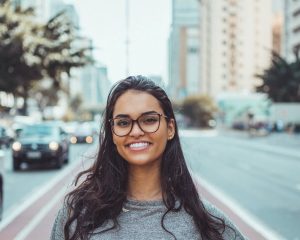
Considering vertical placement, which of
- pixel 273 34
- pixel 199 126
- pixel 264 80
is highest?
pixel 273 34

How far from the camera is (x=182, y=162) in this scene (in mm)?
2387

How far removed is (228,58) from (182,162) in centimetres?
12953

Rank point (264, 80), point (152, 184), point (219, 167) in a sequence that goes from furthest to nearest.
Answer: point (264, 80) < point (219, 167) < point (152, 184)

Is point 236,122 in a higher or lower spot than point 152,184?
lower

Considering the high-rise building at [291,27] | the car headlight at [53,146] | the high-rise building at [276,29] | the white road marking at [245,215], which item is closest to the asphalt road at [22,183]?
the car headlight at [53,146]

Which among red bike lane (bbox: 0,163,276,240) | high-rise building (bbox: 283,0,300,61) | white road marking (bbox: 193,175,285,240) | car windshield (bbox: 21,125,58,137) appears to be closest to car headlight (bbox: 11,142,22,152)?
car windshield (bbox: 21,125,58,137)

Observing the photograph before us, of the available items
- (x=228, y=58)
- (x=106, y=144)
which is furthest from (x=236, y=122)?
(x=106, y=144)

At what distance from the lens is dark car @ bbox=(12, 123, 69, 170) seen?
21062mm

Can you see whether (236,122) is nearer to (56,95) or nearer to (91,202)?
(56,95)

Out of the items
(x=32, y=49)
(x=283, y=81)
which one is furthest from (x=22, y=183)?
(x=283, y=81)

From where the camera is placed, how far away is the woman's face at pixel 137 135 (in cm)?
227

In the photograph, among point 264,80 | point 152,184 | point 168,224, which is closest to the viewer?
point 168,224

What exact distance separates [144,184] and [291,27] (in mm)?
102170

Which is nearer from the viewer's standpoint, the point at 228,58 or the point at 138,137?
the point at 138,137
